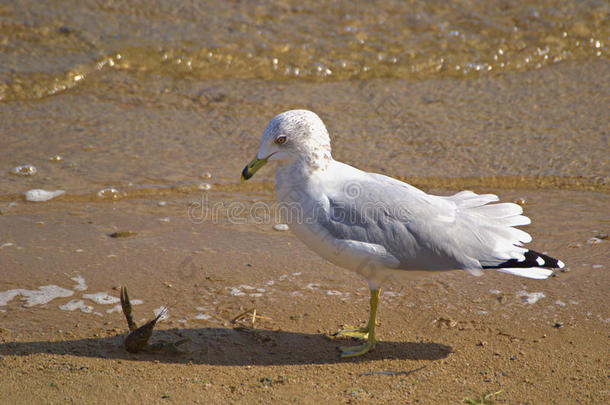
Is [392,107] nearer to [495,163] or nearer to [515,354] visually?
[495,163]

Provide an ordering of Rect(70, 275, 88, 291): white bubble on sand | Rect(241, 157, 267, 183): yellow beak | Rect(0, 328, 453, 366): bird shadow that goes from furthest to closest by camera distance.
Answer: Rect(70, 275, 88, 291): white bubble on sand → Rect(241, 157, 267, 183): yellow beak → Rect(0, 328, 453, 366): bird shadow

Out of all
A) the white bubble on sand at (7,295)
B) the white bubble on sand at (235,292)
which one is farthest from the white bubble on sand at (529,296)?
the white bubble on sand at (7,295)

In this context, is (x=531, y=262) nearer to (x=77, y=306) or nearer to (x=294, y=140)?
(x=294, y=140)

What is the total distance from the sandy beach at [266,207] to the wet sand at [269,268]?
0.06 ft

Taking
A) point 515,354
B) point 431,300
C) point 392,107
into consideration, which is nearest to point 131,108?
point 392,107

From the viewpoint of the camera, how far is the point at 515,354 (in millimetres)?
3666

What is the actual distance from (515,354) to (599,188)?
2718 millimetres

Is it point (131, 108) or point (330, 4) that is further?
point (330, 4)

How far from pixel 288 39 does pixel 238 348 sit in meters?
6.03

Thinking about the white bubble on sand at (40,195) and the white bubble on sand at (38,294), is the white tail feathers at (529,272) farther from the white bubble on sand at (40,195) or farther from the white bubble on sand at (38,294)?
the white bubble on sand at (40,195)

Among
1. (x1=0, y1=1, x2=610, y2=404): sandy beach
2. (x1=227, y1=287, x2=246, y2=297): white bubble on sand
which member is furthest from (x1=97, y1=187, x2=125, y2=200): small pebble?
(x1=227, y1=287, x2=246, y2=297): white bubble on sand

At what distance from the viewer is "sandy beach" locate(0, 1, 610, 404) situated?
3.46m

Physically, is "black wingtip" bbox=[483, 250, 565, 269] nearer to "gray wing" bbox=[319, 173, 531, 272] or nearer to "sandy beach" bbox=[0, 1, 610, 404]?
"gray wing" bbox=[319, 173, 531, 272]

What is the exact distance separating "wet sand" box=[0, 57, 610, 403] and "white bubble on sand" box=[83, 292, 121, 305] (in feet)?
0.13
